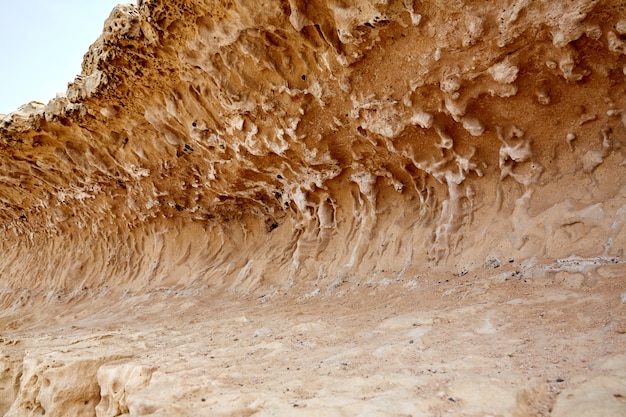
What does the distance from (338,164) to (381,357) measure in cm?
311

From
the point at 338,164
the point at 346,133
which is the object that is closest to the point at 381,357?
the point at 346,133

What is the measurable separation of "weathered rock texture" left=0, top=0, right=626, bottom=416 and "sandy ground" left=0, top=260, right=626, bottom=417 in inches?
0.9

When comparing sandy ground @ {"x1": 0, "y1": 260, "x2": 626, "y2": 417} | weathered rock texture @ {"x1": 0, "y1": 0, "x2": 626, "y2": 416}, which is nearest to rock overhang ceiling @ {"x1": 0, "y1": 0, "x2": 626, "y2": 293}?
weathered rock texture @ {"x1": 0, "y1": 0, "x2": 626, "y2": 416}

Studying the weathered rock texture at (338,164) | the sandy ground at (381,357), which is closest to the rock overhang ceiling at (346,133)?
the weathered rock texture at (338,164)

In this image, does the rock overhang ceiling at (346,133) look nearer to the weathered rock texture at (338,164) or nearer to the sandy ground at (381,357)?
the weathered rock texture at (338,164)

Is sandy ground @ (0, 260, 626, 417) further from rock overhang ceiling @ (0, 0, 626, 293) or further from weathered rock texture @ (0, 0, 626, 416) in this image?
rock overhang ceiling @ (0, 0, 626, 293)

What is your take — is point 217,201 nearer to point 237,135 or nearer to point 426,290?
point 237,135

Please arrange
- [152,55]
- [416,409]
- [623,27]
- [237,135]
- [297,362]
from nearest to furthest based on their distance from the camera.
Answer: [416,409] → [297,362] → [623,27] → [152,55] → [237,135]

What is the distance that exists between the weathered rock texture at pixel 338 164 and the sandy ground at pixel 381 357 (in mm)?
22

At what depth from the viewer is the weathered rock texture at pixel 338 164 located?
283 cm

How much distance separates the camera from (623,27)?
287 cm

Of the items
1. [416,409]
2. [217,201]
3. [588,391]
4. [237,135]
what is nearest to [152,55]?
[237,135]

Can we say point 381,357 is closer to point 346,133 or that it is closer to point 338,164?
point 346,133

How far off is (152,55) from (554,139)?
14.5 feet
